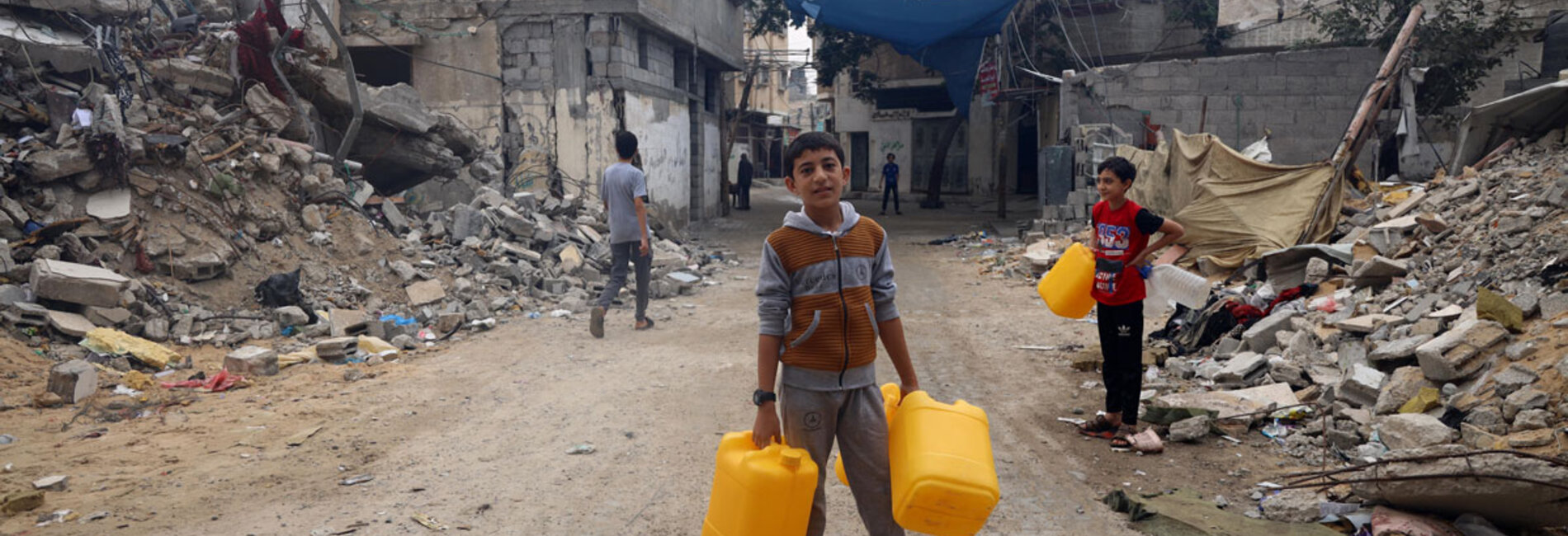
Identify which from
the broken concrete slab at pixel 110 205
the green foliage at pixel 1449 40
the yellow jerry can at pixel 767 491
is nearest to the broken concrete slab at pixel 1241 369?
the yellow jerry can at pixel 767 491

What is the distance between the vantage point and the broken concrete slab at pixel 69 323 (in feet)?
18.4

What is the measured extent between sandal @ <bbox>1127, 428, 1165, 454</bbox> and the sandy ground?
0.04m

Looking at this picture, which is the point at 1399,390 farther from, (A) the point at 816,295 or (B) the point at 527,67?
(B) the point at 527,67

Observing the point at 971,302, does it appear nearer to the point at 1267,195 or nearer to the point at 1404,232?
the point at 1267,195

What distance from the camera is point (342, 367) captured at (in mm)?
5633

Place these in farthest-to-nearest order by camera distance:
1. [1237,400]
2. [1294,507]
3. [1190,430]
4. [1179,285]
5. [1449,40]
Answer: [1449,40] → [1179,285] → [1237,400] → [1190,430] → [1294,507]

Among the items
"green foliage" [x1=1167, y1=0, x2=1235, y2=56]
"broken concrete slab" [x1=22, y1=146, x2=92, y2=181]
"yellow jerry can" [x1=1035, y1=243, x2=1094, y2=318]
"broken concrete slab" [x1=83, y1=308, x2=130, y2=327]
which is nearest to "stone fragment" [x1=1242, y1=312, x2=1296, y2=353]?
"yellow jerry can" [x1=1035, y1=243, x2=1094, y2=318]

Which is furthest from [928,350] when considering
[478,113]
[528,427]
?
[478,113]

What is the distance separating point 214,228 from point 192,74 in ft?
6.16

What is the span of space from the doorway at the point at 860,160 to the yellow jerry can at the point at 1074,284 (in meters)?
25.1

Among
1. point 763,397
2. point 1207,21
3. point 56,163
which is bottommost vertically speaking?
point 763,397

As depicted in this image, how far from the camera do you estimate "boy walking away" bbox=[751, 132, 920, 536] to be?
241 cm

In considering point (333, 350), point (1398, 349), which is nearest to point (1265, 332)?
point (1398, 349)

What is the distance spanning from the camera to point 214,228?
7207 mm
